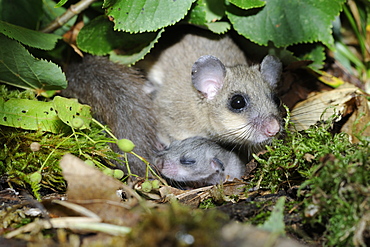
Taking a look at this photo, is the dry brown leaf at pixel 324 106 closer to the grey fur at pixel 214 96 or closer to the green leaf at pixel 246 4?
the grey fur at pixel 214 96

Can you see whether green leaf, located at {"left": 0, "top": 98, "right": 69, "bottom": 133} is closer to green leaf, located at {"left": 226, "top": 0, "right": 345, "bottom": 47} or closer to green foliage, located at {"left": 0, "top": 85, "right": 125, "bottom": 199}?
green foliage, located at {"left": 0, "top": 85, "right": 125, "bottom": 199}

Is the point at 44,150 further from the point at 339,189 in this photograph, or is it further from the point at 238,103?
the point at 339,189

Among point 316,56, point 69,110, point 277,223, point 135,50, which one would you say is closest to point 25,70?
point 69,110

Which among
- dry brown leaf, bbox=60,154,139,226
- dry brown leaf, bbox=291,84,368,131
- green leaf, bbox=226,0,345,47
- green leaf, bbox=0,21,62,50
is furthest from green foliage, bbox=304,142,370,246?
green leaf, bbox=0,21,62,50

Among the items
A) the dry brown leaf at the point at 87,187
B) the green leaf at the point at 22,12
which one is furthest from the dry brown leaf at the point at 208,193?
the green leaf at the point at 22,12

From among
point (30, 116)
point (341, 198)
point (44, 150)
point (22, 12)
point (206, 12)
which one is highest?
point (206, 12)

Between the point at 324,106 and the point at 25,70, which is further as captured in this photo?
the point at 324,106
